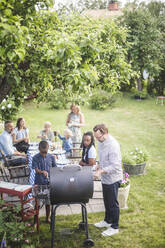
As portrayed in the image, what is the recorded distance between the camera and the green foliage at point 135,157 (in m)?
6.91

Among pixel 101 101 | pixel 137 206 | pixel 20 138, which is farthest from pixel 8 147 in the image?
pixel 101 101

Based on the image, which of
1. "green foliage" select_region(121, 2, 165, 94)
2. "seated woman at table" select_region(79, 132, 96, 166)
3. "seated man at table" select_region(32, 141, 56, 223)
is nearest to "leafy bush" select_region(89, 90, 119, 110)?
"green foliage" select_region(121, 2, 165, 94)

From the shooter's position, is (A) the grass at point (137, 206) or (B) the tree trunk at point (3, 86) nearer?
(B) the tree trunk at point (3, 86)

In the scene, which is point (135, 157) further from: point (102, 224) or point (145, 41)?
point (145, 41)

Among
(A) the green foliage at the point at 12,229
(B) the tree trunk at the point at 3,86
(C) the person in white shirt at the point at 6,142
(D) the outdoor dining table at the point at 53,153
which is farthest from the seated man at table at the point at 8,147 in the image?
(B) the tree trunk at the point at 3,86

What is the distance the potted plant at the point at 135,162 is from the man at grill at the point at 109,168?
2.55 m

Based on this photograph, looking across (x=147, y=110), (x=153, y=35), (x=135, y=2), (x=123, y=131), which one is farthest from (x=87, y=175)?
(x=135, y=2)

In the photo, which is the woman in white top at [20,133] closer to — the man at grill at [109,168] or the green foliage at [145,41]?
the man at grill at [109,168]

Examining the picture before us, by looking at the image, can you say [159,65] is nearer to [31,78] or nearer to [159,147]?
[159,147]

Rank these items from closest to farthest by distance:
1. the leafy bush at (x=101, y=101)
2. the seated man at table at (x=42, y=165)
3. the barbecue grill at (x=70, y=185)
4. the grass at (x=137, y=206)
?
the barbecue grill at (x=70, y=185) < the grass at (x=137, y=206) < the seated man at table at (x=42, y=165) < the leafy bush at (x=101, y=101)

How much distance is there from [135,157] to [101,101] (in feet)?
35.0

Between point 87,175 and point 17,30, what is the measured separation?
1.99 m

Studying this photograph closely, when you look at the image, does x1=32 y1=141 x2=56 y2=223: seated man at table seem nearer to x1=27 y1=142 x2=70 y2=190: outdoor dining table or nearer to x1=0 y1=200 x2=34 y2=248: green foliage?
x1=0 y1=200 x2=34 y2=248: green foliage

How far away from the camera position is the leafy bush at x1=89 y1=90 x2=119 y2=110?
55.6 ft
